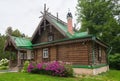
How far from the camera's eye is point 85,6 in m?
35.2

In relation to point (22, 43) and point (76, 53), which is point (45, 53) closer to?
point (22, 43)

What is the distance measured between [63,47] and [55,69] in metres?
4.32

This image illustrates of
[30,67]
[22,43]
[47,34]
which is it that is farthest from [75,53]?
[22,43]

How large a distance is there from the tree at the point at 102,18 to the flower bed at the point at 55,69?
60.5 ft

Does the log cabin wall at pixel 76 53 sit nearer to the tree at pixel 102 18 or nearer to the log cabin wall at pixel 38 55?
the log cabin wall at pixel 38 55

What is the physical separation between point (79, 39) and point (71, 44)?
1521mm

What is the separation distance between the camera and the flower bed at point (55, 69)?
14.8 m

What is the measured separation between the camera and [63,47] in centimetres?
1888

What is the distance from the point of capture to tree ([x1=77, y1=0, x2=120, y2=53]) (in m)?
31.7

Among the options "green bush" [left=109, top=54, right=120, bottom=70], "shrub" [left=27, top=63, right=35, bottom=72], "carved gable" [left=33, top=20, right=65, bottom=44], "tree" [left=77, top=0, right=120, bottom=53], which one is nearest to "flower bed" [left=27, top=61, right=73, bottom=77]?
"shrub" [left=27, top=63, right=35, bottom=72]

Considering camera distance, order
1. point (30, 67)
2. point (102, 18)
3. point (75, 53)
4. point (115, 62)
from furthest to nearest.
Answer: point (102, 18) → point (115, 62) → point (75, 53) → point (30, 67)

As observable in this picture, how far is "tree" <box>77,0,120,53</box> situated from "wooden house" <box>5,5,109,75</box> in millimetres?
9880

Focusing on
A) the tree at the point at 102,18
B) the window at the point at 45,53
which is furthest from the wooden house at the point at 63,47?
the tree at the point at 102,18

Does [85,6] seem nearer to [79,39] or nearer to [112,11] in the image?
[112,11]
